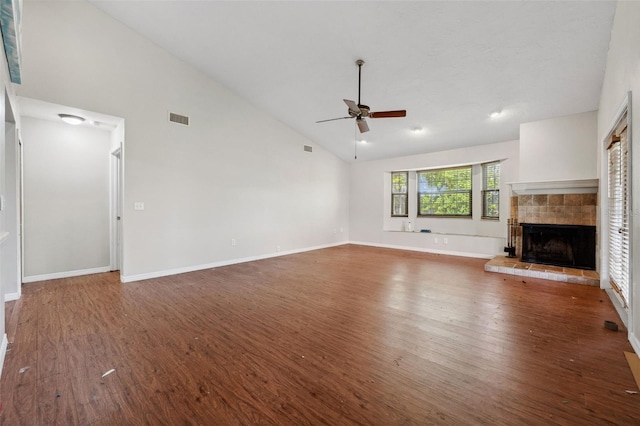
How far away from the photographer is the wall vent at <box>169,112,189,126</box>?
15.5 ft

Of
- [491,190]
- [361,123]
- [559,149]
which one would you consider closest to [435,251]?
[491,190]

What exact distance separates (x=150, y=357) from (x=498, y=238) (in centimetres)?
678

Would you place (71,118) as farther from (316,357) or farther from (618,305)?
(618,305)

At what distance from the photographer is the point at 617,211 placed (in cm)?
340

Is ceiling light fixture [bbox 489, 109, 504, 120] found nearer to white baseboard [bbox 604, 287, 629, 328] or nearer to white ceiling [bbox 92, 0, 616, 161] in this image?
white ceiling [bbox 92, 0, 616, 161]

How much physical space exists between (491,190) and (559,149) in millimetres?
1795

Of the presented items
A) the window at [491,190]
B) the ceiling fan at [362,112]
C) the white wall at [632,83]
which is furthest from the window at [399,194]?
the white wall at [632,83]

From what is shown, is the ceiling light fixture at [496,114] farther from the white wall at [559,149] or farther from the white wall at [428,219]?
the white wall at [428,219]

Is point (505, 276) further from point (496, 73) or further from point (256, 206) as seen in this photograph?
point (256, 206)

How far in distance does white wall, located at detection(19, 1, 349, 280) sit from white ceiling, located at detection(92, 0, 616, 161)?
45 centimetres

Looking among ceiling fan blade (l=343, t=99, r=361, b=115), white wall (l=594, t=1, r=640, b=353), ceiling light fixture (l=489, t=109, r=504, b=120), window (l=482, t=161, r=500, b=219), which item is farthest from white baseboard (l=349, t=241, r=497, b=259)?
ceiling fan blade (l=343, t=99, r=361, b=115)

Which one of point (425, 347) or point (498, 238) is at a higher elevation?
point (498, 238)

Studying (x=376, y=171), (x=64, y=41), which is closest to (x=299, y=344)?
(x=64, y=41)

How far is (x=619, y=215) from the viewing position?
3320 millimetres
